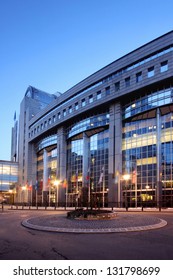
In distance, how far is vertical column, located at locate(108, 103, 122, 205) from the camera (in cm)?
4994

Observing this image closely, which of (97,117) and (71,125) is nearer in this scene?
(97,117)

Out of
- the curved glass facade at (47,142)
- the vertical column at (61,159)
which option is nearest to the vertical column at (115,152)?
the vertical column at (61,159)

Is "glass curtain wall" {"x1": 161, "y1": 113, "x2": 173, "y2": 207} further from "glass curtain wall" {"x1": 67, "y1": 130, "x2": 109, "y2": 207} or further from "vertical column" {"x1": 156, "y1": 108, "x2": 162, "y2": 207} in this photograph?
"glass curtain wall" {"x1": 67, "y1": 130, "x2": 109, "y2": 207}

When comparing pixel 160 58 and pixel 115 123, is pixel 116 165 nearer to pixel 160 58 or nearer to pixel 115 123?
pixel 115 123

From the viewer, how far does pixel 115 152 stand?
51.5m

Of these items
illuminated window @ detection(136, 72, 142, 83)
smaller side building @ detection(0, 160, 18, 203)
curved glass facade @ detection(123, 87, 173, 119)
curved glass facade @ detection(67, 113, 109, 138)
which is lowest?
smaller side building @ detection(0, 160, 18, 203)

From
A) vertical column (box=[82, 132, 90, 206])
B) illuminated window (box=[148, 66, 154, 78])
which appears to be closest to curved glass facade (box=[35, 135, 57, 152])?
vertical column (box=[82, 132, 90, 206])

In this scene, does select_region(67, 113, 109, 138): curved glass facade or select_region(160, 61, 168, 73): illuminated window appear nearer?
select_region(160, 61, 168, 73): illuminated window

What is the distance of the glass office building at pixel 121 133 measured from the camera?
45469mm

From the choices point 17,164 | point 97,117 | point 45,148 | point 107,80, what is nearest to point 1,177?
point 17,164

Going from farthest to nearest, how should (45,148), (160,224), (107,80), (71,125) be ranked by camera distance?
(45,148) → (71,125) → (107,80) → (160,224)

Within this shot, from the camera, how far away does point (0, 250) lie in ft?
33.1

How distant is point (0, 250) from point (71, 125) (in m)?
57.2

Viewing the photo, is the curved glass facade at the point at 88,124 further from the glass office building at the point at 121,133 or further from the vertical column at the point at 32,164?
the vertical column at the point at 32,164
